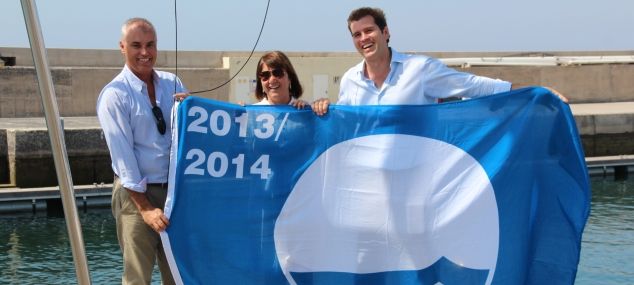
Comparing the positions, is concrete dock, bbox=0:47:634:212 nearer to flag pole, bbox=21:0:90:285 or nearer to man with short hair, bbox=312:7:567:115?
man with short hair, bbox=312:7:567:115

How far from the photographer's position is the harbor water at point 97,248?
1148 centimetres

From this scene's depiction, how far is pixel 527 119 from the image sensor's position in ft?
18.2

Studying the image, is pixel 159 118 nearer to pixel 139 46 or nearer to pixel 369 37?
pixel 139 46

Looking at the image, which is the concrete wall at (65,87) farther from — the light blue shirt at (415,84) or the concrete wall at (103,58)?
the light blue shirt at (415,84)

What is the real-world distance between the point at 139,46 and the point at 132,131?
17.6 inches

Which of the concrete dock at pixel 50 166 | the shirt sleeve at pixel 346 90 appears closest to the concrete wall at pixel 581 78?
the concrete dock at pixel 50 166

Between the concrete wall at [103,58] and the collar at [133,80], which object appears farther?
the concrete wall at [103,58]

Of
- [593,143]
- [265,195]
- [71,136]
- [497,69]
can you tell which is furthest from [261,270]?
[497,69]

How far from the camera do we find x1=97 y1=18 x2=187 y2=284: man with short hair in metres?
5.10

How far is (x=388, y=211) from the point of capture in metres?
5.55

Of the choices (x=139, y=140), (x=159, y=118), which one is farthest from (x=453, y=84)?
(x=139, y=140)

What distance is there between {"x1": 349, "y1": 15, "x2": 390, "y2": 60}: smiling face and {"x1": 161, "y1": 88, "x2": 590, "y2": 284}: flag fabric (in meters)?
0.36

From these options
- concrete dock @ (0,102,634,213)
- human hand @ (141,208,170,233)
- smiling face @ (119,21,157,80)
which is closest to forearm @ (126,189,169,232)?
human hand @ (141,208,170,233)

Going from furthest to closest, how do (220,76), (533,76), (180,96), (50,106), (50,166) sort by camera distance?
(533,76)
(220,76)
(50,166)
(180,96)
(50,106)
